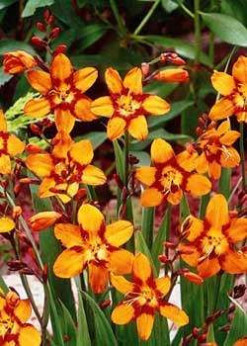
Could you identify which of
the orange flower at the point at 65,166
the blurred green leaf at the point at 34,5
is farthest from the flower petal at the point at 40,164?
the blurred green leaf at the point at 34,5

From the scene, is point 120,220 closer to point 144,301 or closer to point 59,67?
point 144,301

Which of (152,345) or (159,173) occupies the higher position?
(159,173)

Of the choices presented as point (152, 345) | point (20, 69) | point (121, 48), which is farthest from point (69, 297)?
point (121, 48)

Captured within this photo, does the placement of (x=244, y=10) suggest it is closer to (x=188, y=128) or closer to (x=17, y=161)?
(x=188, y=128)

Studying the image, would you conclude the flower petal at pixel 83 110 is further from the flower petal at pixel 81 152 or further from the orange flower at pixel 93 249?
the orange flower at pixel 93 249

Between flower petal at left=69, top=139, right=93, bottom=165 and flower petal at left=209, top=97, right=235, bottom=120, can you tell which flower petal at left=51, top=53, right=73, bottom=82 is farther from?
flower petal at left=209, top=97, right=235, bottom=120

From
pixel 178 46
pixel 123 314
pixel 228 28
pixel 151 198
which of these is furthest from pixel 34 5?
pixel 123 314


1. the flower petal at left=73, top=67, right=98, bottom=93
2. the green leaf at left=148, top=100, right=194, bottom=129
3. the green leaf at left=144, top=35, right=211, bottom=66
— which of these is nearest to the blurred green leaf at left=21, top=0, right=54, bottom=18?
the green leaf at left=144, top=35, right=211, bottom=66
